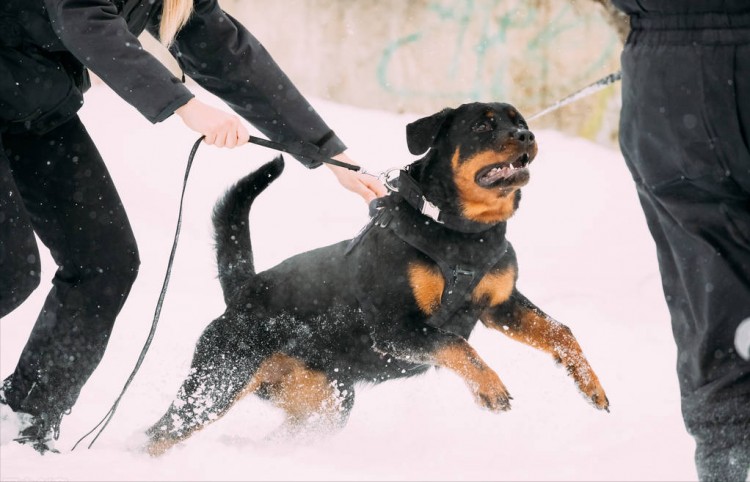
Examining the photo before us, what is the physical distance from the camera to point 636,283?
17.1 ft

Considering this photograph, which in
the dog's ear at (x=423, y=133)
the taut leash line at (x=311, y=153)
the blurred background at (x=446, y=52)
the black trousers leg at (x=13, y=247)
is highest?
the blurred background at (x=446, y=52)

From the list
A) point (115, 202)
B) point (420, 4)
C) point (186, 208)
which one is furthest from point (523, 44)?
point (115, 202)

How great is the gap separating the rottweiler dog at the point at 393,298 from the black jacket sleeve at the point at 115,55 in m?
0.85

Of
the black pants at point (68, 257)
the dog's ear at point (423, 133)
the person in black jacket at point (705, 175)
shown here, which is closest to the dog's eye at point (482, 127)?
the dog's ear at point (423, 133)

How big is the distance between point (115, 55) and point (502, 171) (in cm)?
130

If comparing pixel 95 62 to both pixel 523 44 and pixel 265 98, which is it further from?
pixel 523 44

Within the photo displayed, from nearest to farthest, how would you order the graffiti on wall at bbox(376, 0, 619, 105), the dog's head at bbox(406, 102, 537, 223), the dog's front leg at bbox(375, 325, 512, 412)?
the dog's front leg at bbox(375, 325, 512, 412) < the dog's head at bbox(406, 102, 537, 223) < the graffiti on wall at bbox(376, 0, 619, 105)

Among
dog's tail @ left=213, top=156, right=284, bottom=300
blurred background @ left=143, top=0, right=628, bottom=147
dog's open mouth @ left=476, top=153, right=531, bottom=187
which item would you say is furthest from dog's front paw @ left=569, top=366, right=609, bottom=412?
blurred background @ left=143, top=0, right=628, bottom=147

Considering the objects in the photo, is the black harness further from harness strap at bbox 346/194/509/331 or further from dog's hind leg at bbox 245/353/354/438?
dog's hind leg at bbox 245/353/354/438

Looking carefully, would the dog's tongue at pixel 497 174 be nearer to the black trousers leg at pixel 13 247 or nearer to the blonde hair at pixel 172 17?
the blonde hair at pixel 172 17

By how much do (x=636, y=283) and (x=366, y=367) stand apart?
2837mm

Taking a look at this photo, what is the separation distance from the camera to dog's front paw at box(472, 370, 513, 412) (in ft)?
8.18

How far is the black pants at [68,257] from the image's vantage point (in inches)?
96.7

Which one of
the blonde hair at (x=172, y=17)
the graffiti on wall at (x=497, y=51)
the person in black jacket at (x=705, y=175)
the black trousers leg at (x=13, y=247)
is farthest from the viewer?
the graffiti on wall at (x=497, y=51)
